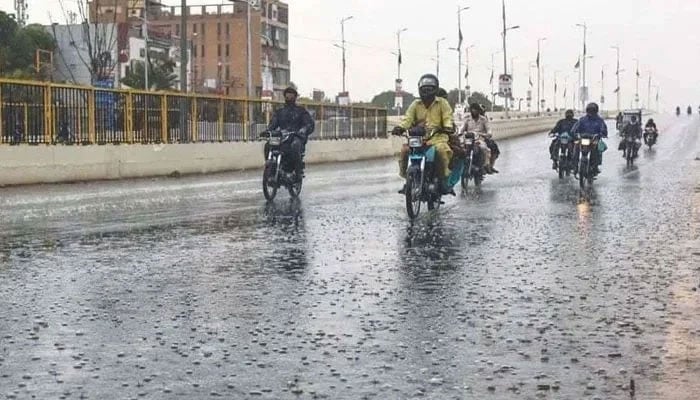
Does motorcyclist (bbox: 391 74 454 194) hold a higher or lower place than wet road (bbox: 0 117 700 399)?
higher

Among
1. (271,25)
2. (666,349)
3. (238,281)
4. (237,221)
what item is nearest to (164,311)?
(238,281)

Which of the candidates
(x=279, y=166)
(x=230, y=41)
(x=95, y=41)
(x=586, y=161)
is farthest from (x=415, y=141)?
(x=230, y=41)

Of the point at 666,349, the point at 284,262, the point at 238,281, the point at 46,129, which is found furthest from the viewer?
the point at 46,129

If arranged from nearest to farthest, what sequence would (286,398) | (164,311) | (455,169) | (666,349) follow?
(286,398) → (666,349) → (164,311) → (455,169)

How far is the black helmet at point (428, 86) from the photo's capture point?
14.2 m

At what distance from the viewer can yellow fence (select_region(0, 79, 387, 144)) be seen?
21.9 metres

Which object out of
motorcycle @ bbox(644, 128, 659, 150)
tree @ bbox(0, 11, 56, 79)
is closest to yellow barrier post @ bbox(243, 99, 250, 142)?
motorcycle @ bbox(644, 128, 659, 150)

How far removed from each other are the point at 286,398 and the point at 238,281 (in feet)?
11.2

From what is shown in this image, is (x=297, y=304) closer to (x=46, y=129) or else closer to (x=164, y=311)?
(x=164, y=311)

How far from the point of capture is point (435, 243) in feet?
35.0

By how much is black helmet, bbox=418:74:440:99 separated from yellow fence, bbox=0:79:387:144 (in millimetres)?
10308

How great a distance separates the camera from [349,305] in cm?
711

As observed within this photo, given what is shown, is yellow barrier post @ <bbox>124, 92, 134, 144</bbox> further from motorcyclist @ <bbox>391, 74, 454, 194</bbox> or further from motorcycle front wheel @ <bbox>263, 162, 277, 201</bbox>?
motorcyclist @ <bbox>391, 74, 454, 194</bbox>

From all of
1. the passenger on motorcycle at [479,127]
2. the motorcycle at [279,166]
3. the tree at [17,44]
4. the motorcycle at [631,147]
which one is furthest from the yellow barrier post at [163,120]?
the tree at [17,44]
